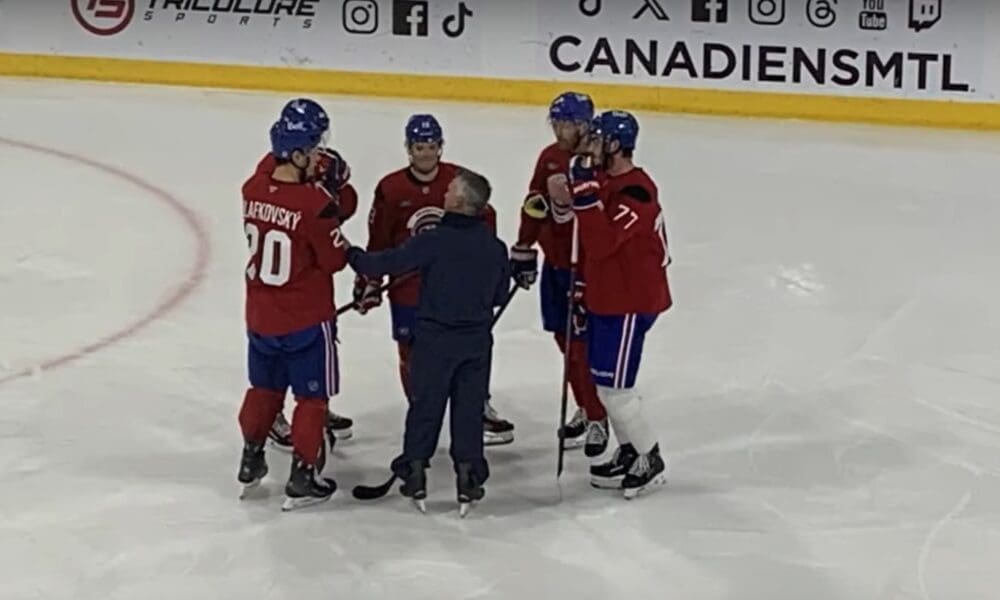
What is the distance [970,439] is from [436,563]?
1735 millimetres

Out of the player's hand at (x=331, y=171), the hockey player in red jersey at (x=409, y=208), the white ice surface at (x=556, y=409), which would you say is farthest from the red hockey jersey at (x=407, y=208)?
the white ice surface at (x=556, y=409)

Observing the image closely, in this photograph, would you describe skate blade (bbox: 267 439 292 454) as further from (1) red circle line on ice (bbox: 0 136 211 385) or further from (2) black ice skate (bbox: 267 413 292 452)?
(1) red circle line on ice (bbox: 0 136 211 385)

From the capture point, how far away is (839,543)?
4.08 meters

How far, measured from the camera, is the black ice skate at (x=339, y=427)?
187 inches

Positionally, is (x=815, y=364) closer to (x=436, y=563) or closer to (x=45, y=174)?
(x=436, y=563)

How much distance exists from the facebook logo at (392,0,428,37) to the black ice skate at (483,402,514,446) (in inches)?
204

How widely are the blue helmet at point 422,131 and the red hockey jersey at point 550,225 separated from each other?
0.35 metres

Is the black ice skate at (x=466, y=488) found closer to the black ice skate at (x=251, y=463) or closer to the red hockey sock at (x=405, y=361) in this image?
the red hockey sock at (x=405, y=361)

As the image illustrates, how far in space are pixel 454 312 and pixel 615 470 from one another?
72 cm

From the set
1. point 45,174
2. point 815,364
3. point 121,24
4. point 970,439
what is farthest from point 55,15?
point 970,439

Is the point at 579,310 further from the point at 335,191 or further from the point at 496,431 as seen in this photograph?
the point at 335,191

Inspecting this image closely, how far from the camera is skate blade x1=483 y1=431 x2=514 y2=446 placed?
4.73 metres

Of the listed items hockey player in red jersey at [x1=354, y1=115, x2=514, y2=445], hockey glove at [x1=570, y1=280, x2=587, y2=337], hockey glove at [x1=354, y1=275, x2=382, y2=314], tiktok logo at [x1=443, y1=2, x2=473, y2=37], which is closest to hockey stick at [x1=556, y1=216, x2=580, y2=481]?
hockey glove at [x1=570, y1=280, x2=587, y2=337]

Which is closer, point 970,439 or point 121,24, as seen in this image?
point 970,439
